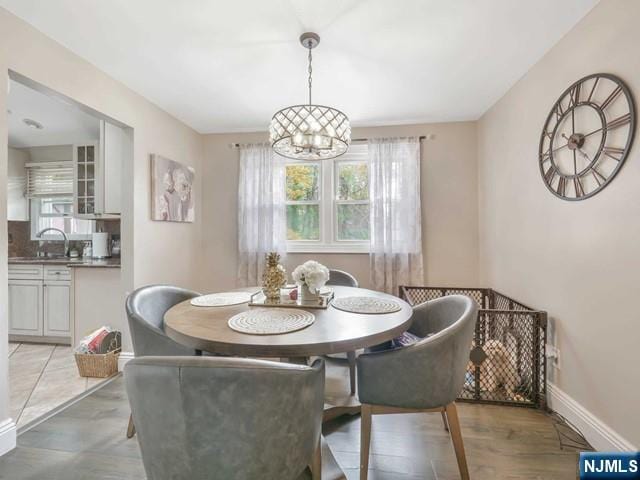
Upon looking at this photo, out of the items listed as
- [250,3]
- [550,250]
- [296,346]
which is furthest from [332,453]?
[250,3]

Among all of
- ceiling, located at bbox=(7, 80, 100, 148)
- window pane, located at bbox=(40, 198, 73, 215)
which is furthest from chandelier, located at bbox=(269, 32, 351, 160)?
window pane, located at bbox=(40, 198, 73, 215)

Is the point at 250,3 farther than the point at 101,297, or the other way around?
the point at 101,297

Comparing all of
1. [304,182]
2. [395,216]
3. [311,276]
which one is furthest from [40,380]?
[395,216]

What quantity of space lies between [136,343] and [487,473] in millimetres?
1911

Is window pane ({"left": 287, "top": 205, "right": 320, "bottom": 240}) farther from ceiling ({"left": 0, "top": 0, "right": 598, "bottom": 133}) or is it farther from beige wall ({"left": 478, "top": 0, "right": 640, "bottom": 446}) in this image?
beige wall ({"left": 478, "top": 0, "right": 640, "bottom": 446})

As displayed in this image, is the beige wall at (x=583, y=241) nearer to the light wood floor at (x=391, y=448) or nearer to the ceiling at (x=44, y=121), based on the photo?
the light wood floor at (x=391, y=448)

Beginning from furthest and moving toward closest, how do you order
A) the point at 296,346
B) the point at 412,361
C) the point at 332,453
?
the point at 332,453 → the point at 412,361 → the point at 296,346

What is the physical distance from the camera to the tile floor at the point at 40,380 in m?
2.13

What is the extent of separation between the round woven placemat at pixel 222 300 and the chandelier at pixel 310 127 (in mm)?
1008

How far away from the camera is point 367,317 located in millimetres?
1566

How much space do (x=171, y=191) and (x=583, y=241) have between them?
3352mm

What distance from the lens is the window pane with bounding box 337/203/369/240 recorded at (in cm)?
367

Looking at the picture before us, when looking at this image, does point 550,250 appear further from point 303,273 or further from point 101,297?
point 101,297

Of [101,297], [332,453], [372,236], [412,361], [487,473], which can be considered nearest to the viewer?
[412,361]
